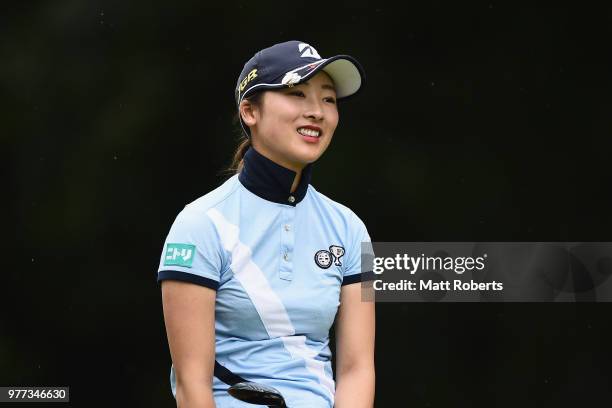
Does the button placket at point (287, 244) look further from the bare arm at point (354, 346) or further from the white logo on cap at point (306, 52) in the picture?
the white logo on cap at point (306, 52)

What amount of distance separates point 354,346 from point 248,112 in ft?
1.95

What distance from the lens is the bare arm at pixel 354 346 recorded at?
2670 mm

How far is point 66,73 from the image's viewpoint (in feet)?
15.0

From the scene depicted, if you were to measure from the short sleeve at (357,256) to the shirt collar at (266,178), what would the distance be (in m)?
0.18

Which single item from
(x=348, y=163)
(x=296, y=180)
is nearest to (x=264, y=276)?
(x=296, y=180)

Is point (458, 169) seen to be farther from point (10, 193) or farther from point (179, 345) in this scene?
point (179, 345)

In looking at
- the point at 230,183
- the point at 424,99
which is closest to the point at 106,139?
the point at 424,99

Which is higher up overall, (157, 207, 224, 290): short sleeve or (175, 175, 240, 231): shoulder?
(175, 175, 240, 231): shoulder

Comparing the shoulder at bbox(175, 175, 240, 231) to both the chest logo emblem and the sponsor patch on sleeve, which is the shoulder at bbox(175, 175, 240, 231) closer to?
the sponsor patch on sleeve

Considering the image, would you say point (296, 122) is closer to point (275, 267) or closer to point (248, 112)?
point (248, 112)

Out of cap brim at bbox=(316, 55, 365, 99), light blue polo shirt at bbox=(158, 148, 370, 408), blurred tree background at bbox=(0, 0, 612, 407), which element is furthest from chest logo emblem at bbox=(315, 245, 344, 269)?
blurred tree background at bbox=(0, 0, 612, 407)

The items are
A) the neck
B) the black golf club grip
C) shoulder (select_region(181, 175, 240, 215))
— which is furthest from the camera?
the neck

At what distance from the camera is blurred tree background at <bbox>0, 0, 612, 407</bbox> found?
456 centimetres

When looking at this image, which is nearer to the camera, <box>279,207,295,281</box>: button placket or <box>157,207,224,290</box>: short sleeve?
<box>157,207,224,290</box>: short sleeve
